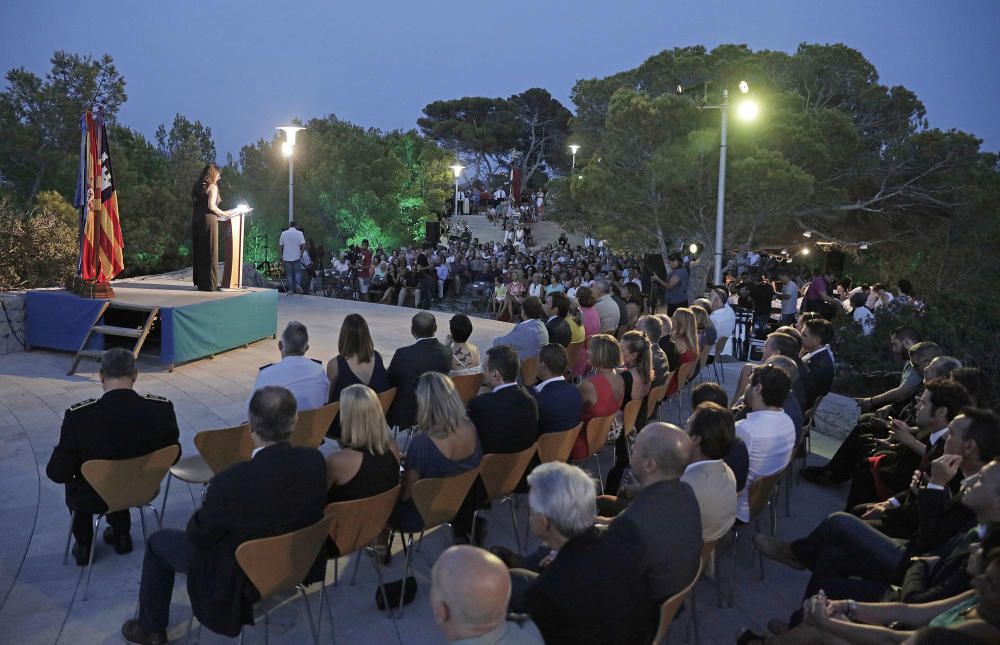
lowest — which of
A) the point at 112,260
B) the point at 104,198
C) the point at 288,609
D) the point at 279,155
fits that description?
the point at 288,609

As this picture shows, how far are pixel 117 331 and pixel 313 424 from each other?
13.5 feet

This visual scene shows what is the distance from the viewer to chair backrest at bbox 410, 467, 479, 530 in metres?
3.22

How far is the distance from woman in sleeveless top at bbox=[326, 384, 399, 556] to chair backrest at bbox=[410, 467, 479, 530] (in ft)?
0.50

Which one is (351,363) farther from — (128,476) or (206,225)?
(206,225)

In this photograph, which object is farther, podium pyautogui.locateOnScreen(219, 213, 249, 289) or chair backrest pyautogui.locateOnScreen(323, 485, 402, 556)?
podium pyautogui.locateOnScreen(219, 213, 249, 289)

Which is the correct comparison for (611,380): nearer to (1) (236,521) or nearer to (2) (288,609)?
(2) (288,609)

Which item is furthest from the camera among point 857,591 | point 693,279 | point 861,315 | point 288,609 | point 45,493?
point 693,279

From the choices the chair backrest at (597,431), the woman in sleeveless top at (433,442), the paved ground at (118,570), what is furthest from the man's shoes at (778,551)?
the woman in sleeveless top at (433,442)

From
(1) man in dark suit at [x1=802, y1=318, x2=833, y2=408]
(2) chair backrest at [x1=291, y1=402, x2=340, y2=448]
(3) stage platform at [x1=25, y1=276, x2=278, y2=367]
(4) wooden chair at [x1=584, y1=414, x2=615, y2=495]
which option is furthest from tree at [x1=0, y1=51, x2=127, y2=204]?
(1) man in dark suit at [x1=802, y1=318, x2=833, y2=408]

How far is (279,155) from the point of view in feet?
72.2

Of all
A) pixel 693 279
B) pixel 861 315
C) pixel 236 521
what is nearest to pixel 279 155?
pixel 693 279

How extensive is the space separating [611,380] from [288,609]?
2.20 m

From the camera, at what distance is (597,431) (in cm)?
445

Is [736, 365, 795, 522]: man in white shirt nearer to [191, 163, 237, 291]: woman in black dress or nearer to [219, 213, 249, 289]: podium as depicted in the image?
[191, 163, 237, 291]: woman in black dress
